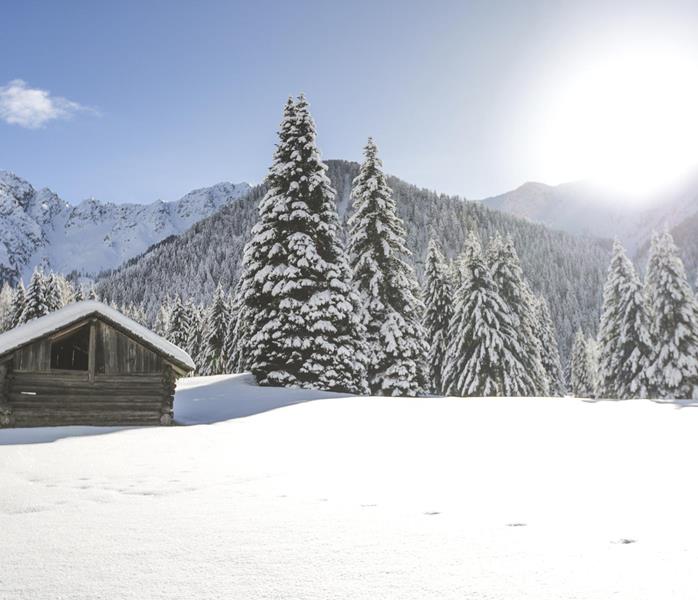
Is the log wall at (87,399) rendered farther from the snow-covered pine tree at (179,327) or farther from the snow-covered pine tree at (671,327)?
the snow-covered pine tree at (179,327)

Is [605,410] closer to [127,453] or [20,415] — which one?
[127,453]

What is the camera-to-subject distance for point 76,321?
1516 cm

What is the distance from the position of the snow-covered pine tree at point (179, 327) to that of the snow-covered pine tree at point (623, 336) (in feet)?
152

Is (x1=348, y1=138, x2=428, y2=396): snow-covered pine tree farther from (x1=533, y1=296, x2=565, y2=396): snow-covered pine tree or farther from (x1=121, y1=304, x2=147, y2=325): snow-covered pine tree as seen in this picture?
(x1=121, y1=304, x2=147, y2=325): snow-covered pine tree

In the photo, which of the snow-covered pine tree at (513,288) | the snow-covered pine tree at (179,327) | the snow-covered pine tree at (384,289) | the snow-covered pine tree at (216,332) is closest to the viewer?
the snow-covered pine tree at (384,289)

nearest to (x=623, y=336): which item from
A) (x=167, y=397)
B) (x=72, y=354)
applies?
(x=167, y=397)

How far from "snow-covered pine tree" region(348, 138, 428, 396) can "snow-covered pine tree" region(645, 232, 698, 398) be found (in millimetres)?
15573

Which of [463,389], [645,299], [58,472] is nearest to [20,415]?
[58,472]

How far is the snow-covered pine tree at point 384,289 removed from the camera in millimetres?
25750

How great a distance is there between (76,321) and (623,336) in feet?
105

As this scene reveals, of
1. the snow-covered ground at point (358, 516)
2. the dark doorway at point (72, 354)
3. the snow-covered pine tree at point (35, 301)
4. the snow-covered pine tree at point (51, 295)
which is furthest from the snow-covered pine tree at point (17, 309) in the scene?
the snow-covered ground at point (358, 516)

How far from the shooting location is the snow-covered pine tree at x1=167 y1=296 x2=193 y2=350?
6069cm

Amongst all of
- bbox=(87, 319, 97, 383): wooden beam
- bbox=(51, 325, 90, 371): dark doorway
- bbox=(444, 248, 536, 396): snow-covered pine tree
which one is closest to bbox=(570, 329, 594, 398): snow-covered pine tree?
bbox=(444, 248, 536, 396): snow-covered pine tree

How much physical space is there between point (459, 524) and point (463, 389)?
26.5 metres
